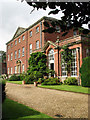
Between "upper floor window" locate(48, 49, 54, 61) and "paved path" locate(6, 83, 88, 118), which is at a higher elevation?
"upper floor window" locate(48, 49, 54, 61)

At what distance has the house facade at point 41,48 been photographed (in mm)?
15258

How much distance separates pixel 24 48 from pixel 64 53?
45.6 ft

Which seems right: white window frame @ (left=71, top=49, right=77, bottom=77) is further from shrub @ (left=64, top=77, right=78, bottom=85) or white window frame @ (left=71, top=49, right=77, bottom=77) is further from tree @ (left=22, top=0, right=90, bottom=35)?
tree @ (left=22, top=0, right=90, bottom=35)

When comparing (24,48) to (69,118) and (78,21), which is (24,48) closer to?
(69,118)

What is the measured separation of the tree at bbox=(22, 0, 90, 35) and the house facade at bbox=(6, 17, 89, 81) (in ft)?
22.6

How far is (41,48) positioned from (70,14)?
18822mm

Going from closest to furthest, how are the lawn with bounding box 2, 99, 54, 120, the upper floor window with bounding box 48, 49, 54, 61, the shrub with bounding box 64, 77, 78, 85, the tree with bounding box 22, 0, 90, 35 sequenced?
the tree with bounding box 22, 0, 90, 35, the lawn with bounding box 2, 99, 54, 120, the shrub with bounding box 64, 77, 78, 85, the upper floor window with bounding box 48, 49, 54, 61

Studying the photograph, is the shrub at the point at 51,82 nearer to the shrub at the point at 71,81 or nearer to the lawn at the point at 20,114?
the shrub at the point at 71,81

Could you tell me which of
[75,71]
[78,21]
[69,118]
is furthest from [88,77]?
[78,21]

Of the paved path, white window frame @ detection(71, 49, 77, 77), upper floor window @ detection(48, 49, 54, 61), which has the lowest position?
the paved path

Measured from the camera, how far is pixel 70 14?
1783mm

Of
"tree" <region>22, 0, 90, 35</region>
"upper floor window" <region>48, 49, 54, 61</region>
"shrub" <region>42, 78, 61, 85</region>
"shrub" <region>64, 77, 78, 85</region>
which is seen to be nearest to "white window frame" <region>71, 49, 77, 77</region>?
"shrub" <region>64, 77, 78, 85</region>

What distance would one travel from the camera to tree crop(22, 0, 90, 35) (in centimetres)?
173

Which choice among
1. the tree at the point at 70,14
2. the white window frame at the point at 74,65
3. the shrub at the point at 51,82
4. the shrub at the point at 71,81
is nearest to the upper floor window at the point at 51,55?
the white window frame at the point at 74,65
